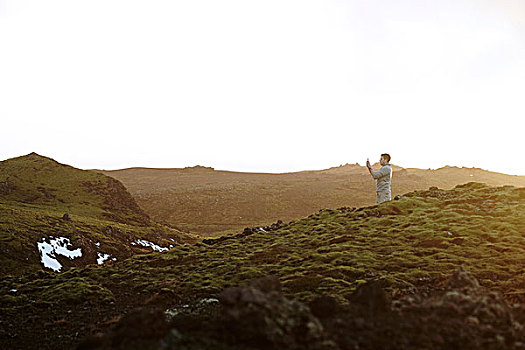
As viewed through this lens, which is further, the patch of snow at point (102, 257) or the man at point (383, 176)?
the patch of snow at point (102, 257)

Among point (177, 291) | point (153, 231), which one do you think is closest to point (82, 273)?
point (177, 291)

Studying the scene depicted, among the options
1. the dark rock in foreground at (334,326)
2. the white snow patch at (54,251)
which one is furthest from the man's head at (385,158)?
the white snow patch at (54,251)

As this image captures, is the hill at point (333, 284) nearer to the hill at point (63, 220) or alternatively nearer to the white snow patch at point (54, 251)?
the white snow patch at point (54, 251)

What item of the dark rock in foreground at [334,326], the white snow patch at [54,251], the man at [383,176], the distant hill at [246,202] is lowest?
the distant hill at [246,202]

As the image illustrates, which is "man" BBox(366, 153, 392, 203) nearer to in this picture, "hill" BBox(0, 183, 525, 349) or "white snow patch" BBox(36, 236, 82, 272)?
"hill" BBox(0, 183, 525, 349)

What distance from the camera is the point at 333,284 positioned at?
1762 cm

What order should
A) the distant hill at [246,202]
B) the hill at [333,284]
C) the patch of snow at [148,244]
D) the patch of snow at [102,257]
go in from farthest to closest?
the distant hill at [246,202] < the patch of snow at [148,244] < the patch of snow at [102,257] < the hill at [333,284]

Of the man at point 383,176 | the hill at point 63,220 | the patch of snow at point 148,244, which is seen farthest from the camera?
the patch of snow at point 148,244

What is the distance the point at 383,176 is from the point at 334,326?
27.1m

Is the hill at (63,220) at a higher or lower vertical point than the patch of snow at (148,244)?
higher

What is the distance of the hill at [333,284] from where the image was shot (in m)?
8.70

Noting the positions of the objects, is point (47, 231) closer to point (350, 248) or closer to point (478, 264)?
point (350, 248)

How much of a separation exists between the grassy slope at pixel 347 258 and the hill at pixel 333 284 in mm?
93

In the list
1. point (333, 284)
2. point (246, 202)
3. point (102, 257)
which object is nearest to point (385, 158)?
point (333, 284)
